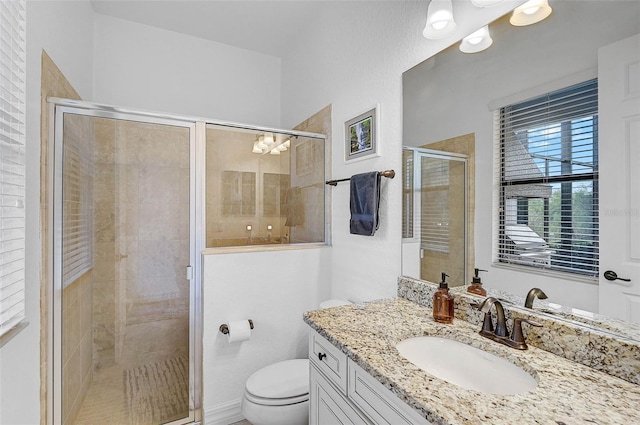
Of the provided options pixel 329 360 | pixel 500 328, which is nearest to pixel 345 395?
pixel 329 360

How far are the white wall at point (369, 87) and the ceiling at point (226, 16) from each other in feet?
0.66

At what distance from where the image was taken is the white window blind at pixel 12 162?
1.09 metres

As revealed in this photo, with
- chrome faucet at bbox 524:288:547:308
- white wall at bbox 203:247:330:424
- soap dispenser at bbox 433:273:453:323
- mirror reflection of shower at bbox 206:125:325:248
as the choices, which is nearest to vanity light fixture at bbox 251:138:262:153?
mirror reflection of shower at bbox 206:125:325:248

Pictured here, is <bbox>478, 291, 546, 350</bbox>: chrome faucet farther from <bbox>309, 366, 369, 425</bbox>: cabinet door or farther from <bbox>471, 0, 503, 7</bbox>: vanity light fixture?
<bbox>471, 0, 503, 7</bbox>: vanity light fixture

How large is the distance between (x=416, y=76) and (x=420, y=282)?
1.00 metres

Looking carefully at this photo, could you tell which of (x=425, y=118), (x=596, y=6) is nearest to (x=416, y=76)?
(x=425, y=118)

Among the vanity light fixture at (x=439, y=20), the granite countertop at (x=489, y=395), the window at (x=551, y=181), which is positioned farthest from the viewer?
the vanity light fixture at (x=439, y=20)

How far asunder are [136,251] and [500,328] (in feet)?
6.24

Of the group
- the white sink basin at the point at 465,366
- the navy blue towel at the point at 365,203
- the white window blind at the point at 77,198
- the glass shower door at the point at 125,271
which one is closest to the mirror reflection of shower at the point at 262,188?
the glass shower door at the point at 125,271

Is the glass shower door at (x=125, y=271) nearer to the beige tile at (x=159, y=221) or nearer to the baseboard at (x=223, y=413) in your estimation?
the beige tile at (x=159, y=221)

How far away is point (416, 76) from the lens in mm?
1463

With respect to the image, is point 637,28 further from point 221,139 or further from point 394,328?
point 221,139

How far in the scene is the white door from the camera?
0.78m

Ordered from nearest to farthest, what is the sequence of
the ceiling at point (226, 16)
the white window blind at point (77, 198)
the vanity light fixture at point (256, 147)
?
1. the white window blind at point (77, 198)
2. the vanity light fixture at point (256, 147)
3. the ceiling at point (226, 16)
